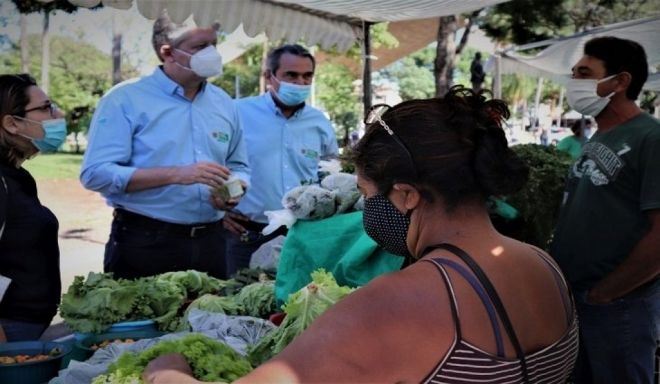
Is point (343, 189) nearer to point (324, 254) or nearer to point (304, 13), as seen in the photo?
point (324, 254)

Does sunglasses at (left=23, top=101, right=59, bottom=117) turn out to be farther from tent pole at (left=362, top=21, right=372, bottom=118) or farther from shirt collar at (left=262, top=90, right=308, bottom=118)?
tent pole at (left=362, top=21, right=372, bottom=118)

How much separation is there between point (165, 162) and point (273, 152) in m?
1.18

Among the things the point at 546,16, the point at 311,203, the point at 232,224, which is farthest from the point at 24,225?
the point at 546,16

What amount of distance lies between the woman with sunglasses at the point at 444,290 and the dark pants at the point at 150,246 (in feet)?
7.10

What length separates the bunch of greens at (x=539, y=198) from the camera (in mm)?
4133

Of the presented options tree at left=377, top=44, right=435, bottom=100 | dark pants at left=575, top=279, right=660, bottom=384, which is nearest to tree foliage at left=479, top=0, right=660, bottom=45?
dark pants at left=575, top=279, right=660, bottom=384

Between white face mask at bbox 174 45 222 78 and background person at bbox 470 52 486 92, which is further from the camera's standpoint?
background person at bbox 470 52 486 92

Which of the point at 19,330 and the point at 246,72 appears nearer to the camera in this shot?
the point at 19,330

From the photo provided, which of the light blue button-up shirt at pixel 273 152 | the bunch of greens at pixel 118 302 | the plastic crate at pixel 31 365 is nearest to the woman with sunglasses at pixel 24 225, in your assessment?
the bunch of greens at pixel 118 302

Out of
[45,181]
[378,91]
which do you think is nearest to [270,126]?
[45,181]

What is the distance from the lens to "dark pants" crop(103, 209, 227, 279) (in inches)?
152

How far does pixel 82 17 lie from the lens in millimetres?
19297

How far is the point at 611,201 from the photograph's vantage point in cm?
324

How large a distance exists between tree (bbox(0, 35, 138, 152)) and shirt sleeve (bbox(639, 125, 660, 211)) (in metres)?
19.0
